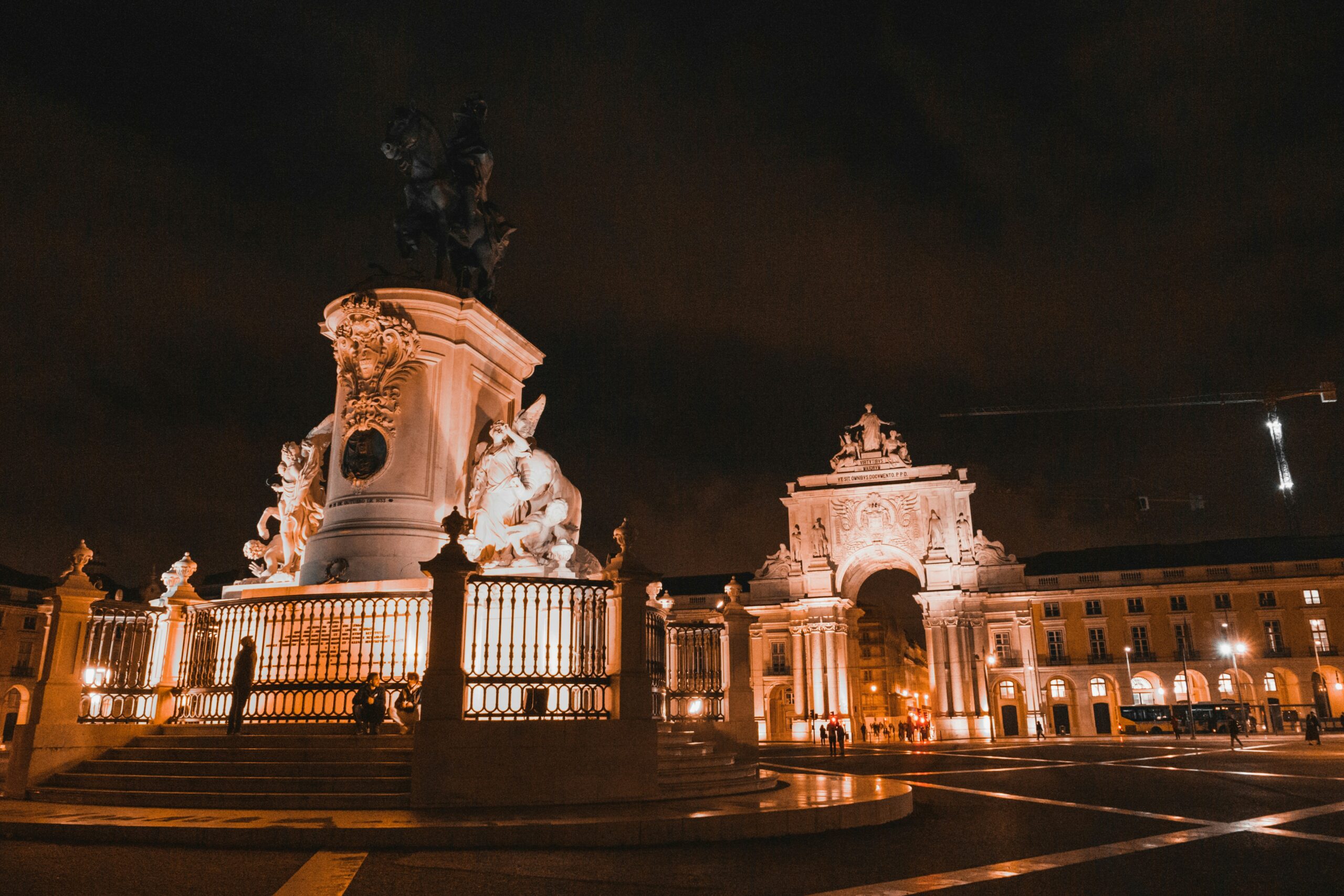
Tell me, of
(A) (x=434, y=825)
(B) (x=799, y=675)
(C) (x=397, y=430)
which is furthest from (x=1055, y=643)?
(A) (x=434, y=825)

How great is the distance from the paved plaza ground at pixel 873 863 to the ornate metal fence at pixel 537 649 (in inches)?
93.1

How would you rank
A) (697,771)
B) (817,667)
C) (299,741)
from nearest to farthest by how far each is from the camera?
1. (299,741)
2. (697,771)
3. (817,667)

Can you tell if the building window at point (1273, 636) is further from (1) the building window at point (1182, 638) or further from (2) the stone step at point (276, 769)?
(2) the stone step at point (276, 769)

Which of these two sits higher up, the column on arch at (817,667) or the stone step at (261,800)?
the column on arch at (817,667)

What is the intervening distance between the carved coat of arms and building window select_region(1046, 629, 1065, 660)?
197 feet

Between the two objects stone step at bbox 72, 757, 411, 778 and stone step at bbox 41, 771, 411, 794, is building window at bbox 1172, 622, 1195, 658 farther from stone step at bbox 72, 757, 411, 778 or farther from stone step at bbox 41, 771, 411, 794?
stone step at bbox 41, 771, 411, 794

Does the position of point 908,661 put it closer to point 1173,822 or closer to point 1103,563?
point 1103,563

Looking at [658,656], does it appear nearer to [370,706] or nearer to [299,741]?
[370,706]

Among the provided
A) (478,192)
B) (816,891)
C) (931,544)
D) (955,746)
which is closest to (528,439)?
(478,192)

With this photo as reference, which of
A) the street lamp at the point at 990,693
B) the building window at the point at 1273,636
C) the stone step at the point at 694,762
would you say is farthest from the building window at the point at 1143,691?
the stone step at the point at 694,762

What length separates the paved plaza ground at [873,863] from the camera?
5.48m

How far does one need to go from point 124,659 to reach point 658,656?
6562 millimetres

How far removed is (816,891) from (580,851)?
2136 mm

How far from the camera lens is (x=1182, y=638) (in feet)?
197
